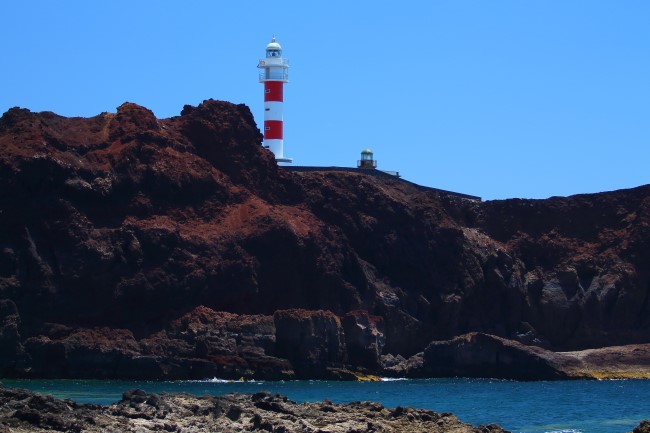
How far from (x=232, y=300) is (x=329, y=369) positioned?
21.6 ft

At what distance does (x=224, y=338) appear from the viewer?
6681 centimetres

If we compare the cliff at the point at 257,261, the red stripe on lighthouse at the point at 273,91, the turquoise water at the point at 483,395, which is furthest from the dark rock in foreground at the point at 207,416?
the red stripe on lighthouse at the point at 273,91

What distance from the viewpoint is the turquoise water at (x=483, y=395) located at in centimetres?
4728

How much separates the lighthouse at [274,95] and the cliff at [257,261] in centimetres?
362

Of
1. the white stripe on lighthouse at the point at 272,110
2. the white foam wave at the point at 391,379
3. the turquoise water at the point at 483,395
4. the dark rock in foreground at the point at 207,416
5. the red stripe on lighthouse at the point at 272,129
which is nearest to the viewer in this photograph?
the dark rock in foreground at the point at 207,416

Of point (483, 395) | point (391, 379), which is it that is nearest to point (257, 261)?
point (391, 379)


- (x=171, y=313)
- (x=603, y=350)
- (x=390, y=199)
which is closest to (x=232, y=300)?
(x=171, y=313)

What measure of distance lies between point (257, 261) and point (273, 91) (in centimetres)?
1631

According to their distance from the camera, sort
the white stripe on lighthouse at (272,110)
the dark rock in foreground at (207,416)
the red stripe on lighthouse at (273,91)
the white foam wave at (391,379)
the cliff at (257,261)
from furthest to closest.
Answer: the white stripe on lighthouse at (272,110) → the red stripe on lighthouse at (273,91) → the white foam wave at (391,379) → the cliff at (257,261) → the dark rock in foreground at (207,416)

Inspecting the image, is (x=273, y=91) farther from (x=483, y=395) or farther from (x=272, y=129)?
(x=483, y=395)

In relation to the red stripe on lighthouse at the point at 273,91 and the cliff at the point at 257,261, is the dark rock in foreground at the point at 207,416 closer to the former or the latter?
the cliff at the point at 257,261

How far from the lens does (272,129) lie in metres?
88.2

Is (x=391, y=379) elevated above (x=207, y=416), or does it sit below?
above

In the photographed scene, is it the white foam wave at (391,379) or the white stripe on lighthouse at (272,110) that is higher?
the white stripe on lighthouse at (272,110)
